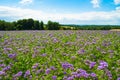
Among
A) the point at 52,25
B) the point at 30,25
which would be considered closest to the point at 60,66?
the point at 52,25

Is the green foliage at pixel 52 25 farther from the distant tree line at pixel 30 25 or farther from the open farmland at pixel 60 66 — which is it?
the open farmland at pixel 60 66

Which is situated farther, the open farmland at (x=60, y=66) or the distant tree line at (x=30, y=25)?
the distant tree line at (x=30, y=25)

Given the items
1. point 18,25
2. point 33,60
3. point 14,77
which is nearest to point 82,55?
point 33,60

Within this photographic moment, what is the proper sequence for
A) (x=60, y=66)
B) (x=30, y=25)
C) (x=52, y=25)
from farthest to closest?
(x=52, y=25), (x=30, y=25), (x=60, y=66)

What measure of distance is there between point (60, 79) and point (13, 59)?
2837mm

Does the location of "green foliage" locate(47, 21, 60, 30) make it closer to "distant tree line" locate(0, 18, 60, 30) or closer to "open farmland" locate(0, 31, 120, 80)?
"distant tree line" locate(0, 18, 60, 30)

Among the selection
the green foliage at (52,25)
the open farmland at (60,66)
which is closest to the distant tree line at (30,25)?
the green foliage at (52,25)

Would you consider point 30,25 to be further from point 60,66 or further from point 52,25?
point 60,66

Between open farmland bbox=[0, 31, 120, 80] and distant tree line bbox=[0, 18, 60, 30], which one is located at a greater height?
open farmland bbox=[0, 31, 120, 80]

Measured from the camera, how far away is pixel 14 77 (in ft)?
20.3

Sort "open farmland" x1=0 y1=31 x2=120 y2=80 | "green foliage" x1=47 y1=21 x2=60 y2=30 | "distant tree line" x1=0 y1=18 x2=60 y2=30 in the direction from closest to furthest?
"open farmland" x1=0 y1=31 x2=120 y2=80, "distant tree line" x1=0 y1=18 x2=60 y2=30, "green foliage" x1=47 y1=21 x2=60 y2=30

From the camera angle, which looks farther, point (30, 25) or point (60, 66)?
point (30, 25)

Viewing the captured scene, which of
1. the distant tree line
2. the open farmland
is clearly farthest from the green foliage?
the open farmland

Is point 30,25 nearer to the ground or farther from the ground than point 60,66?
nearer to the ground
